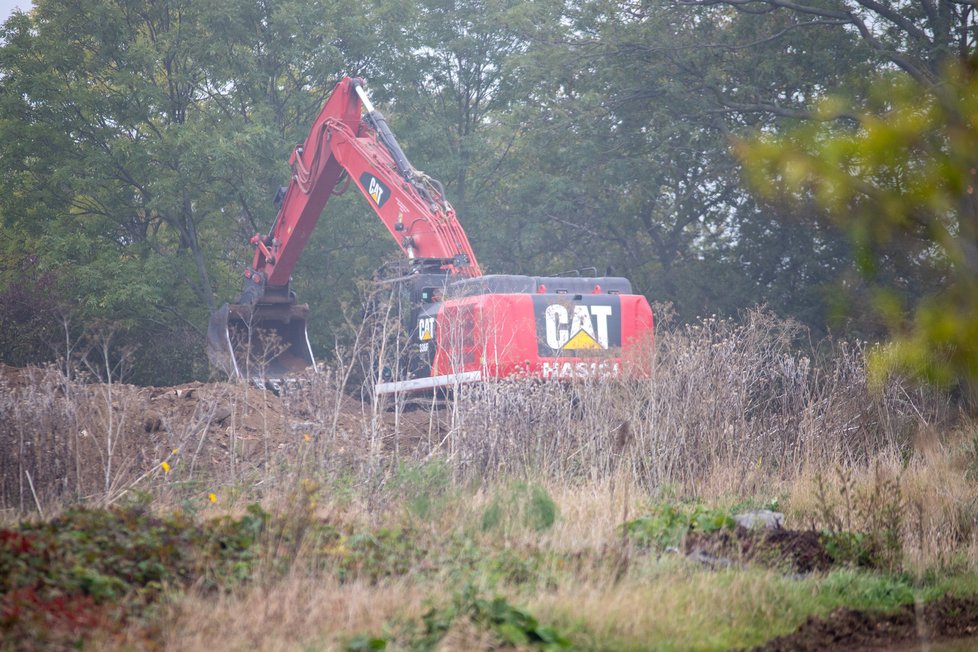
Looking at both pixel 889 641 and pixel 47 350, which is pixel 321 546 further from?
pixel 47 350

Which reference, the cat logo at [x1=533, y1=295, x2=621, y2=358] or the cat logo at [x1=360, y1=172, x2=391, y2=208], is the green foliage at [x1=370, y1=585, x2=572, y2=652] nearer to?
the cat logo at [x1=533, y1=295, x2=621, y2=358]

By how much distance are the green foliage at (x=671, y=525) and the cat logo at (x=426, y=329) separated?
6153 mm

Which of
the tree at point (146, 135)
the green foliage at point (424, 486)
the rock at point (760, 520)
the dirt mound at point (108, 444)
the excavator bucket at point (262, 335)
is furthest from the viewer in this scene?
the tree at point (146, 135)

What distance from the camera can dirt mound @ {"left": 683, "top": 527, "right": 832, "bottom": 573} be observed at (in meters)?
6.64

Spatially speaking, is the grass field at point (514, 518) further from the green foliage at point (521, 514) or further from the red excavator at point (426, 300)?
the red excavator at point (426, 300)

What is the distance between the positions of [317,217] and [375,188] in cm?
186

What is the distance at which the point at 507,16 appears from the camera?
2370cm

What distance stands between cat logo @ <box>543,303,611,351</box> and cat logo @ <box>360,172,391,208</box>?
3818 millimetres

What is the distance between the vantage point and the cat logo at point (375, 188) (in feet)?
50.5

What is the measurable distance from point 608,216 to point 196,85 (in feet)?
31.6

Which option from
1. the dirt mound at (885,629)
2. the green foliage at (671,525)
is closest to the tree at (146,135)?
the green foliage at (671,525)

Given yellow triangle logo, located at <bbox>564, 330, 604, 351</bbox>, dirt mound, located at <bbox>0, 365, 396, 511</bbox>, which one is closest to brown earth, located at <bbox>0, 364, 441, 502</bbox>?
dirt mound, located at <bbox>0, 365, 396, 511</bbox>

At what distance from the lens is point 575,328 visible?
12875mm

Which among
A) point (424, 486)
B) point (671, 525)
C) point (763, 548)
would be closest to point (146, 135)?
point (424, 486)
